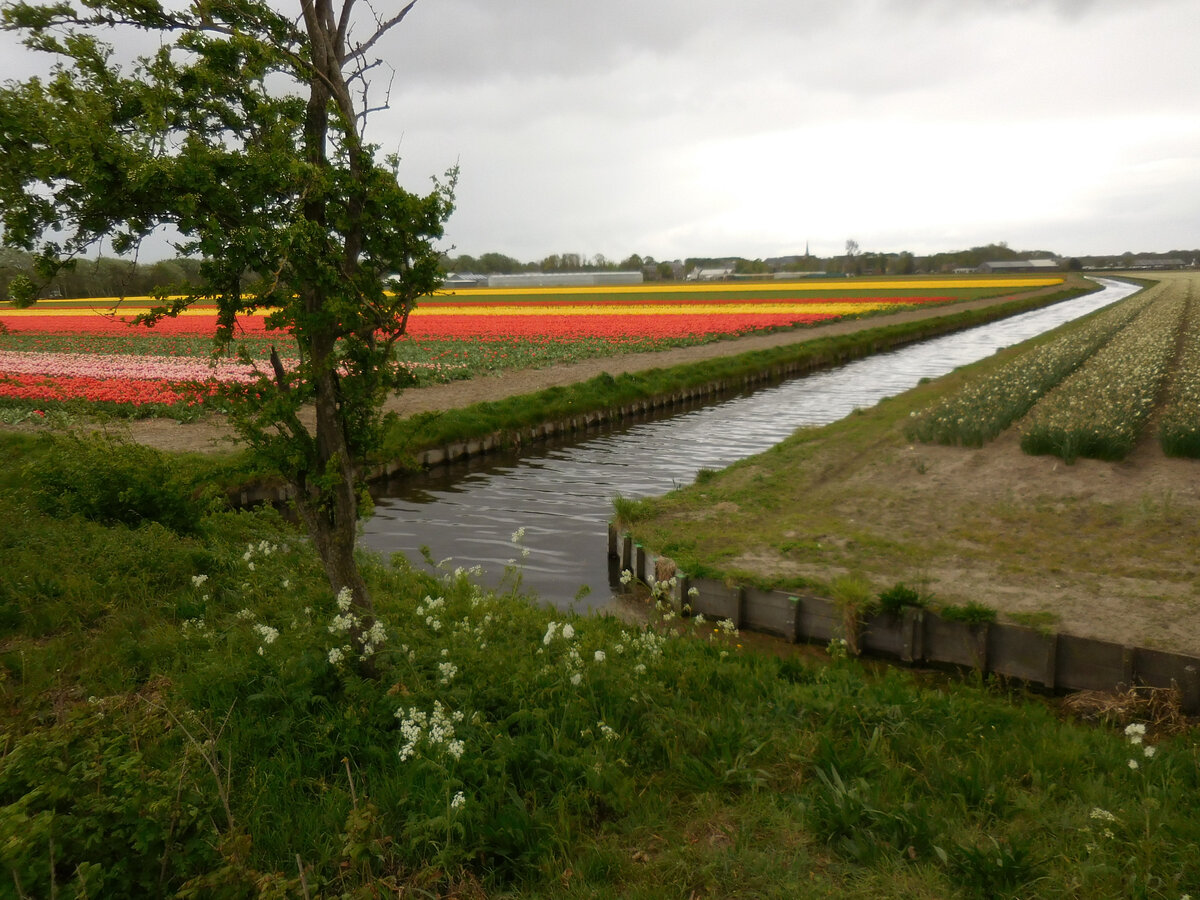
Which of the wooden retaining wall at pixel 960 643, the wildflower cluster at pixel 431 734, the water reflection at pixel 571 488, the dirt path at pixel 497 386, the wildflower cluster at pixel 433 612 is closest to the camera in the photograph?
the wildflower cluster at pixel 431 734

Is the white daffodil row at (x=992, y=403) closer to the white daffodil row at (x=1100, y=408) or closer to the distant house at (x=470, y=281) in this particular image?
the white daffodil row at (x=1100, y=408)

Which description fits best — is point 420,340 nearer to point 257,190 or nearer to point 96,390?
point 96,390

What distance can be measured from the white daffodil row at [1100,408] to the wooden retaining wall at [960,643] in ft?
22.0

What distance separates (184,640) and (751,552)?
259 inches

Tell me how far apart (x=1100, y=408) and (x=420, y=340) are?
29775 mm

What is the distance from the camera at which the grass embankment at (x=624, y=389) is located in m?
16.9

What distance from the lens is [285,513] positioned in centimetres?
1421

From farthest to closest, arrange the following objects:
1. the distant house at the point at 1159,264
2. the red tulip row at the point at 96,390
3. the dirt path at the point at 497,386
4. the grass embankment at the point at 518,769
Answer: the distant house at the point at 1159,264 → the red tulip row at the point at 96,390 → the dirt path at the point at 497,386 → the grass embankment at the point at 518,769

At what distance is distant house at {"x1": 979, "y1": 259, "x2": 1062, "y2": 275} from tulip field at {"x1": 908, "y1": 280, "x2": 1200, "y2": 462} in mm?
142642

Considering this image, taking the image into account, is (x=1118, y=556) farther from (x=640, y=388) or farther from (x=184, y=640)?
(x=640, y=388)

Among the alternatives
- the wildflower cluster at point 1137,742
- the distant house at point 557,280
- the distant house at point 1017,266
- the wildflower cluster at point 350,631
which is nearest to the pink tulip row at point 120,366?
the wildflower cluster at point 350,631

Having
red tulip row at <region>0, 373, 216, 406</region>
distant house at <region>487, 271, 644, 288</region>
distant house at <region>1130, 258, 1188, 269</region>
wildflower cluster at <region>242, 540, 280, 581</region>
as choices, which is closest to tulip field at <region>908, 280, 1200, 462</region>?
wildflower cluster at <region>242, 540, 280, 581</region>

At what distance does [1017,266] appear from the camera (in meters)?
160

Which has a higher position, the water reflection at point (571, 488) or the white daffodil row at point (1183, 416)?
the white daffodil row at point (1183, 416)
